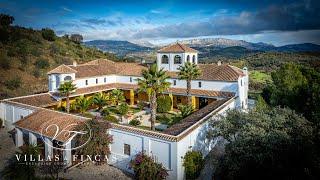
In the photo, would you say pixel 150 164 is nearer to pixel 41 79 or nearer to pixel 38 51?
pixel 41 79

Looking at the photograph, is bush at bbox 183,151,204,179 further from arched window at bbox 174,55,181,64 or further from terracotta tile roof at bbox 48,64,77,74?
terracotta tile roof at bbox 48,64,77,74

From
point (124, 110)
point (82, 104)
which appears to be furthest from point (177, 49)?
point (82, 104)

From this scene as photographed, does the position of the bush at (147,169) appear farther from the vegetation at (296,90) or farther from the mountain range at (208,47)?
the mountain range at (208,47)

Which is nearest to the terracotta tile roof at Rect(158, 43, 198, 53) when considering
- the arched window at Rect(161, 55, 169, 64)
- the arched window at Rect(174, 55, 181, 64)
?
the arched window at Rect(174, 55, 181, 64)

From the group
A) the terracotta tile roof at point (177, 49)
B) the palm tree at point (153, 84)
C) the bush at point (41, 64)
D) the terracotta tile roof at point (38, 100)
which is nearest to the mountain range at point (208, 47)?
A: the bush at point (41, 64)

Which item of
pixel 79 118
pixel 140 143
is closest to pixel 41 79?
pixel 79 118
